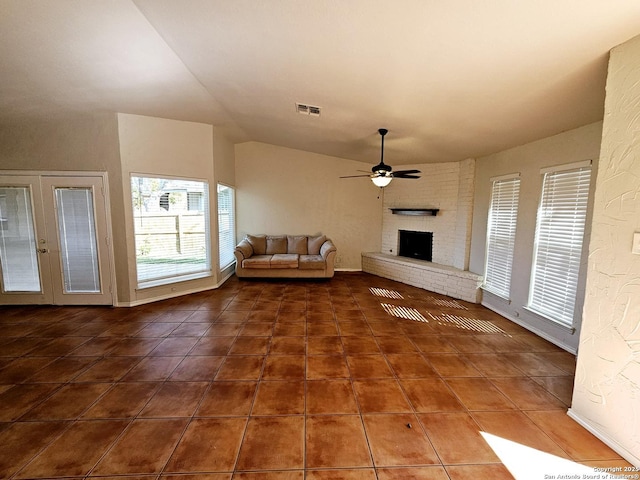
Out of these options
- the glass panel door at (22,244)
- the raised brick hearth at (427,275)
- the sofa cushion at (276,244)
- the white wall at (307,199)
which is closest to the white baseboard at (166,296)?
the glass panel door at (22,244)

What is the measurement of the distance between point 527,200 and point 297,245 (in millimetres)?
4390

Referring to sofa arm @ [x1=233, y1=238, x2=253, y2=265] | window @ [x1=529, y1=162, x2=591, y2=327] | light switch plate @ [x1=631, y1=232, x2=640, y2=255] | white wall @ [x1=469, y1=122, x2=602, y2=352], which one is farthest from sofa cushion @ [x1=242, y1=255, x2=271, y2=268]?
light switch plate @ [x1=631, y1=232, x2=640, y2=255]

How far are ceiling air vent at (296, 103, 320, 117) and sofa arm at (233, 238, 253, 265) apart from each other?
3.15 metres

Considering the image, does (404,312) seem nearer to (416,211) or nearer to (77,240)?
(416,211)

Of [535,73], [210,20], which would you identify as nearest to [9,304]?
[210,20]

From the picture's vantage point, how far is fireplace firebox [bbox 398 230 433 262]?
599cm

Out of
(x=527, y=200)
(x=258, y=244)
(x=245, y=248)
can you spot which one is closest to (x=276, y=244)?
(x=258, y=244)

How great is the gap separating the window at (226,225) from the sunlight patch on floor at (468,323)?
4278 mm

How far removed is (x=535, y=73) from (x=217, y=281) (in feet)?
17.6

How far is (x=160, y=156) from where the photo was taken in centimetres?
438

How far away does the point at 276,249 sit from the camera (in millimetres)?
6352

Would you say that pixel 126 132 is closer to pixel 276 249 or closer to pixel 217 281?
pixel 217 281

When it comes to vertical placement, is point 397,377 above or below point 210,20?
below

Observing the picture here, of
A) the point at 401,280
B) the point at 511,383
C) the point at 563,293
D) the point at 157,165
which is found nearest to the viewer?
the point at 511,383
